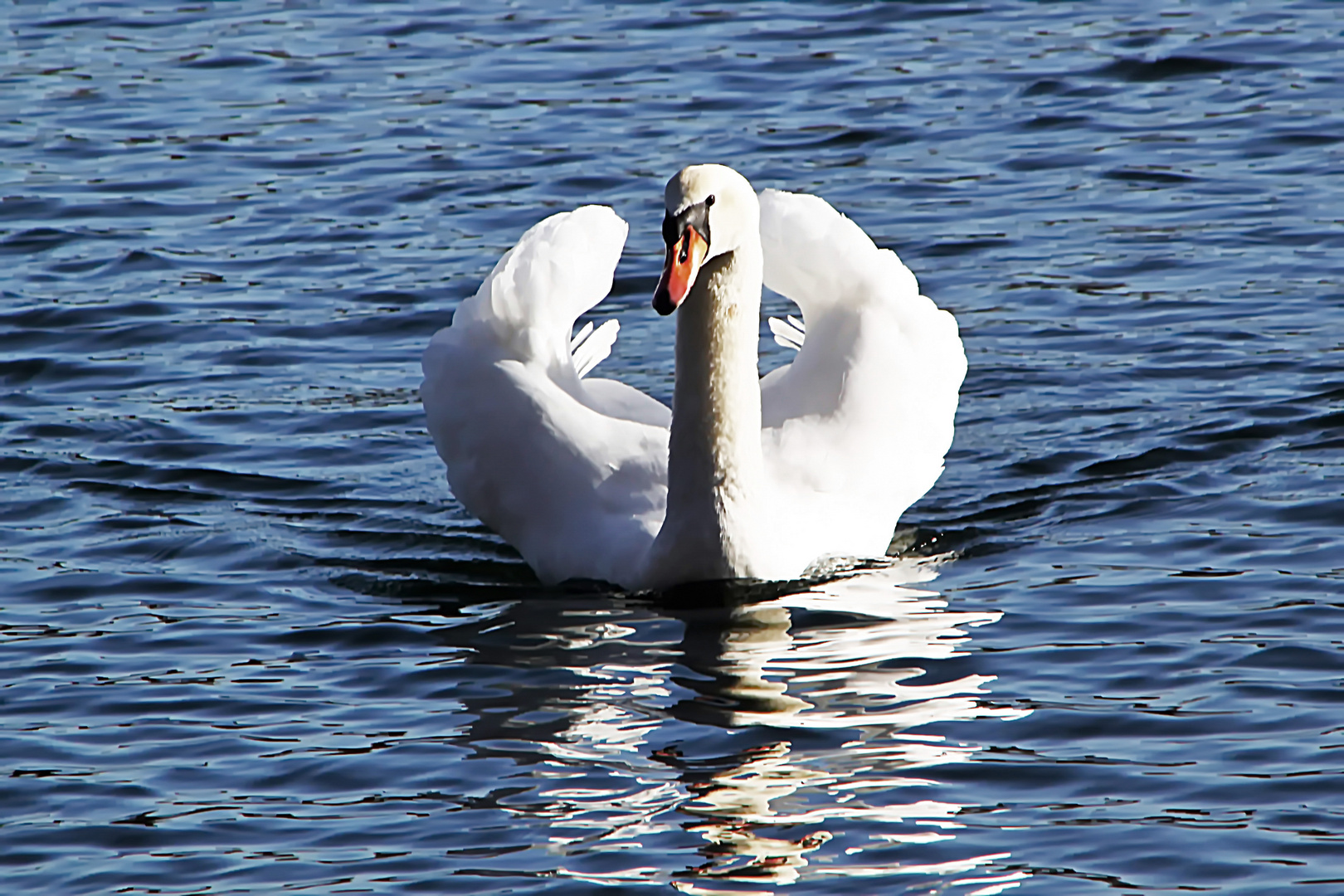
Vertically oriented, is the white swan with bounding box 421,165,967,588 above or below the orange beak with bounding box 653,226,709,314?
below

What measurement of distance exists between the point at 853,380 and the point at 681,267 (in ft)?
5.75

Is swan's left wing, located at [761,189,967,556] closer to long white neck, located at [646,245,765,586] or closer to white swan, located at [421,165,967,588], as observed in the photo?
white swan, located at [421,165,967,588]

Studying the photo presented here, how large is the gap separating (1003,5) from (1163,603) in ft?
36.0

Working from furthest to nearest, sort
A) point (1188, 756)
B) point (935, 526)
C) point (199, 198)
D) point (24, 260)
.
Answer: point (199, 198)
point (24, 260)
point (935, 526)
point (1188, 756)

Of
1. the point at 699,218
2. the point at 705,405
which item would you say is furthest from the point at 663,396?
the point at 699,218

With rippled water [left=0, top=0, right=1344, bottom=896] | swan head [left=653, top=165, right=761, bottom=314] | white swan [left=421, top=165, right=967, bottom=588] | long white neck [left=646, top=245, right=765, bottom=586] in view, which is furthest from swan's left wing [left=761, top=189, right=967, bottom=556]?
swan head [left=653, top=165, right=761, bottom=314]

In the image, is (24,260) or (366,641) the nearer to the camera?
(366,641)

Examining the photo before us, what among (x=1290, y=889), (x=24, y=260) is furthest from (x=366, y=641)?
(x=24, y=260)

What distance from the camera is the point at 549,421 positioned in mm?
9328

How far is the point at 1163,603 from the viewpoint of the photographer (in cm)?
849

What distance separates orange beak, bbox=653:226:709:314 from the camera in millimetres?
7859

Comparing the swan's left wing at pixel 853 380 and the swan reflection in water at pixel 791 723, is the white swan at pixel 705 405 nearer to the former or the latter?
the swan's left wing at pixel 853 380

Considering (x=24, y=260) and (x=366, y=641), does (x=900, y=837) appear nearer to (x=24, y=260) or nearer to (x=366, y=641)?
(x=366, y=641)

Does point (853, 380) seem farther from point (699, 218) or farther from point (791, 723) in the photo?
point (791, 723)
